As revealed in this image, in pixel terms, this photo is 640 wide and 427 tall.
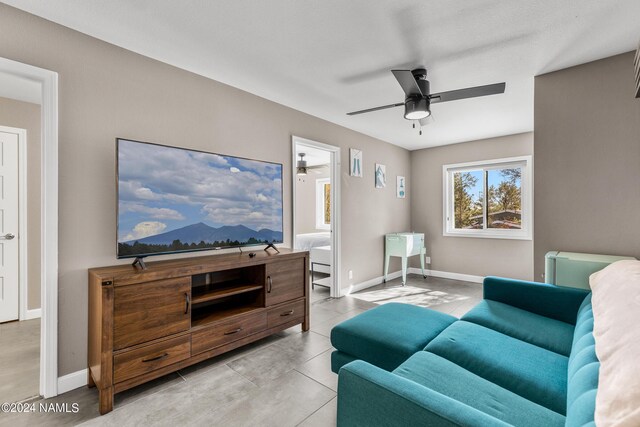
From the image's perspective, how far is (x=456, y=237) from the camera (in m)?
5.33

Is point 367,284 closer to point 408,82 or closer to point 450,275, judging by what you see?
point 450,275

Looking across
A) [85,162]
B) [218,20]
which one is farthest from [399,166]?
[85,162]

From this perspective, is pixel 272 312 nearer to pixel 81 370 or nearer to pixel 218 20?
pixel 81 370

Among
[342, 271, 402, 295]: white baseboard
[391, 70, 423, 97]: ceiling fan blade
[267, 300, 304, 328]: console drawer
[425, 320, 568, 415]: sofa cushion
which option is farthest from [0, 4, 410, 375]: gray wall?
[342, 271, 402, 295]: white baseboard

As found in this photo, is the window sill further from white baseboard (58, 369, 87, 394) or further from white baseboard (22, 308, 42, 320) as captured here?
white baseboard (22, 308, 42, 320)

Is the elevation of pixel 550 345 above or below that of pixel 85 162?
below

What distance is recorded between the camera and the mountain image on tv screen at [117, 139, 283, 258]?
2.13 m

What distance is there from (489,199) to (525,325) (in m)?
3.68

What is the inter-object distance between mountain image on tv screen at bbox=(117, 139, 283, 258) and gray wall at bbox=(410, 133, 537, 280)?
140 inches

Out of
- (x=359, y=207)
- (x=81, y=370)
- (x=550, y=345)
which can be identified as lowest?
(x=81, y=370)

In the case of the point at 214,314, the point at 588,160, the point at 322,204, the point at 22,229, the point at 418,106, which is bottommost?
the point at 214,314

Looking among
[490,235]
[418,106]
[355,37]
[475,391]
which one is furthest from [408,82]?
[490,235]

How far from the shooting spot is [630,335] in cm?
89

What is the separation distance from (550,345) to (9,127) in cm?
507
